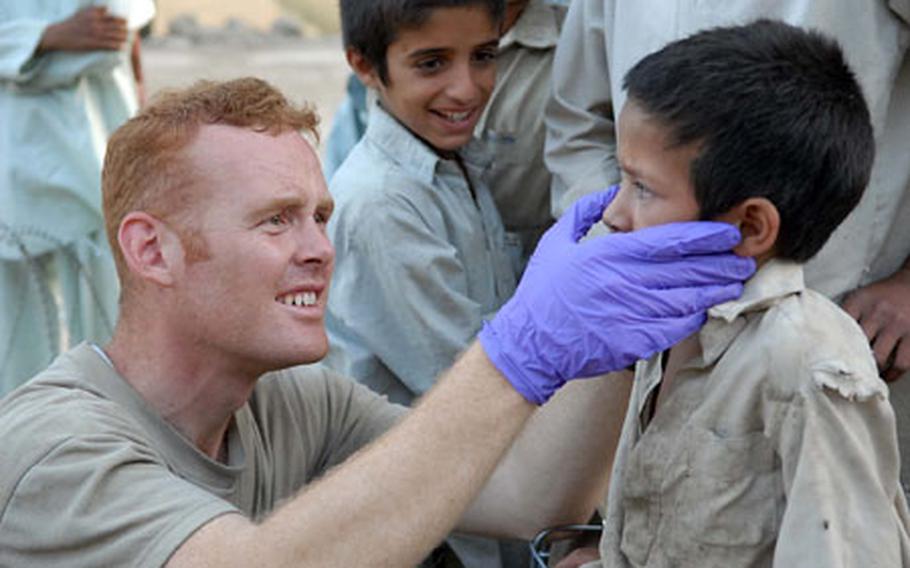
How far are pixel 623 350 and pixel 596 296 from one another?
0.25 feet

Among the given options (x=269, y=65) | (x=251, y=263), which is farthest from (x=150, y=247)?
(x=269, y=65)

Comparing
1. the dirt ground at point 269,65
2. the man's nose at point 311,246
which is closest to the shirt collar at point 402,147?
the man's nose at point 311,246

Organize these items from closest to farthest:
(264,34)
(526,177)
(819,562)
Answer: (819,562), (526,177), (264,34)

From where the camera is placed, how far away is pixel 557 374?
2.04 metres

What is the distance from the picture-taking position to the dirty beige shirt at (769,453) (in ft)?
6.10

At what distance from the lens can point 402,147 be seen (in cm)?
306

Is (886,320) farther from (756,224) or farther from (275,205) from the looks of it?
(275,205)

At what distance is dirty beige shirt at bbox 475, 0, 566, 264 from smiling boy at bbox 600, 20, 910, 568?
123 cm

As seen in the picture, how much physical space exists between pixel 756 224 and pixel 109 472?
89 cm

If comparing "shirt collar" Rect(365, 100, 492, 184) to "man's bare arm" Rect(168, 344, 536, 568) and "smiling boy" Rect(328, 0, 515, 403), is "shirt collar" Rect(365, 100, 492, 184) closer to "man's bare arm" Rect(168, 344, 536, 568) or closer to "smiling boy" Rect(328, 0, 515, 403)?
"smiling boy" Rect(328, 0, 515, 403)

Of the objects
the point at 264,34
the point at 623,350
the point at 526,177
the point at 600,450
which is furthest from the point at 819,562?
the point at 264,34

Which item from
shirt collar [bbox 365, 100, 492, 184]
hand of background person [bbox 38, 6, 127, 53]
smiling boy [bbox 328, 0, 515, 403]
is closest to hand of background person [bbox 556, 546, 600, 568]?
smiling boy [bbox 328, 0, 515, 403]

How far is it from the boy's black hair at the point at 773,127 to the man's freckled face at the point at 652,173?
11 millimetres

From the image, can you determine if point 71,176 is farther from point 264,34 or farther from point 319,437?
point 264,34
